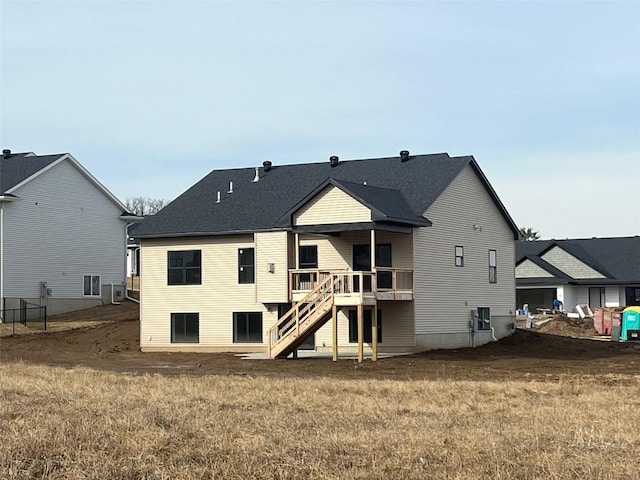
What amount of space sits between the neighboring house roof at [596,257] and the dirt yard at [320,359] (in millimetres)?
21742

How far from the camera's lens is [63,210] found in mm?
55312

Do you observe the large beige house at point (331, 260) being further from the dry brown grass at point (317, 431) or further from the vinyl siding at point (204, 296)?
the dry brown grass at point (317, 431)

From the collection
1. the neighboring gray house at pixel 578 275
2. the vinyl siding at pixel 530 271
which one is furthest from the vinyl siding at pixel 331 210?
the vinyl siding at pixel 530 271

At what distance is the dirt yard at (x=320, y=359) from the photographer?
99.9ft

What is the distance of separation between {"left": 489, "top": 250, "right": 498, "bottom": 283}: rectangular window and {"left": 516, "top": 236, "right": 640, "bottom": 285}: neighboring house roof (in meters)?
23.8

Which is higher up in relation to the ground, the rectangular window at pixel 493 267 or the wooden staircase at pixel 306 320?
the rectangular window at pixel 493 267

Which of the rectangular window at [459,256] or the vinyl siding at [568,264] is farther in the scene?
the vinyl siding at [568,264]

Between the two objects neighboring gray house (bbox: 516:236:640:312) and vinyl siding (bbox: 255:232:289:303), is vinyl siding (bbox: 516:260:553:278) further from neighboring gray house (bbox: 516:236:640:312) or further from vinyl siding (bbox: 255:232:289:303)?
vinyl siding (bbox: 255:232:289:303)

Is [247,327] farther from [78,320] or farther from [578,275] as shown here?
[578,275]

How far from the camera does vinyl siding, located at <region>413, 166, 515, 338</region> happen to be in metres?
39.8

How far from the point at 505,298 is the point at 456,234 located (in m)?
6.23

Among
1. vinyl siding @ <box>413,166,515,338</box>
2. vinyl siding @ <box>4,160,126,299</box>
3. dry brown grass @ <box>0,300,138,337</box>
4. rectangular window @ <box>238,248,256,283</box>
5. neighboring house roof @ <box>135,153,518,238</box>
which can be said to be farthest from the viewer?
vinyl siding @ <box>4,160,126,299</box>

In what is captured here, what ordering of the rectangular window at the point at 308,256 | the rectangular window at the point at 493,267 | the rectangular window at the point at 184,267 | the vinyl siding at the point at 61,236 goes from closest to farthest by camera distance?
the rectangular window at the point at 308,256 < the rectangular window at the point at 184,267 < the rectangular window at the point at 493,267 < the vinyl siding at the point at 61,236

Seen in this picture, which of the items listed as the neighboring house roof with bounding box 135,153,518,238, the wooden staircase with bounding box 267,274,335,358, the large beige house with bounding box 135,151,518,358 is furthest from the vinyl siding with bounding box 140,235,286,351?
the wooden staircase with bounding box 267,274,335,358
